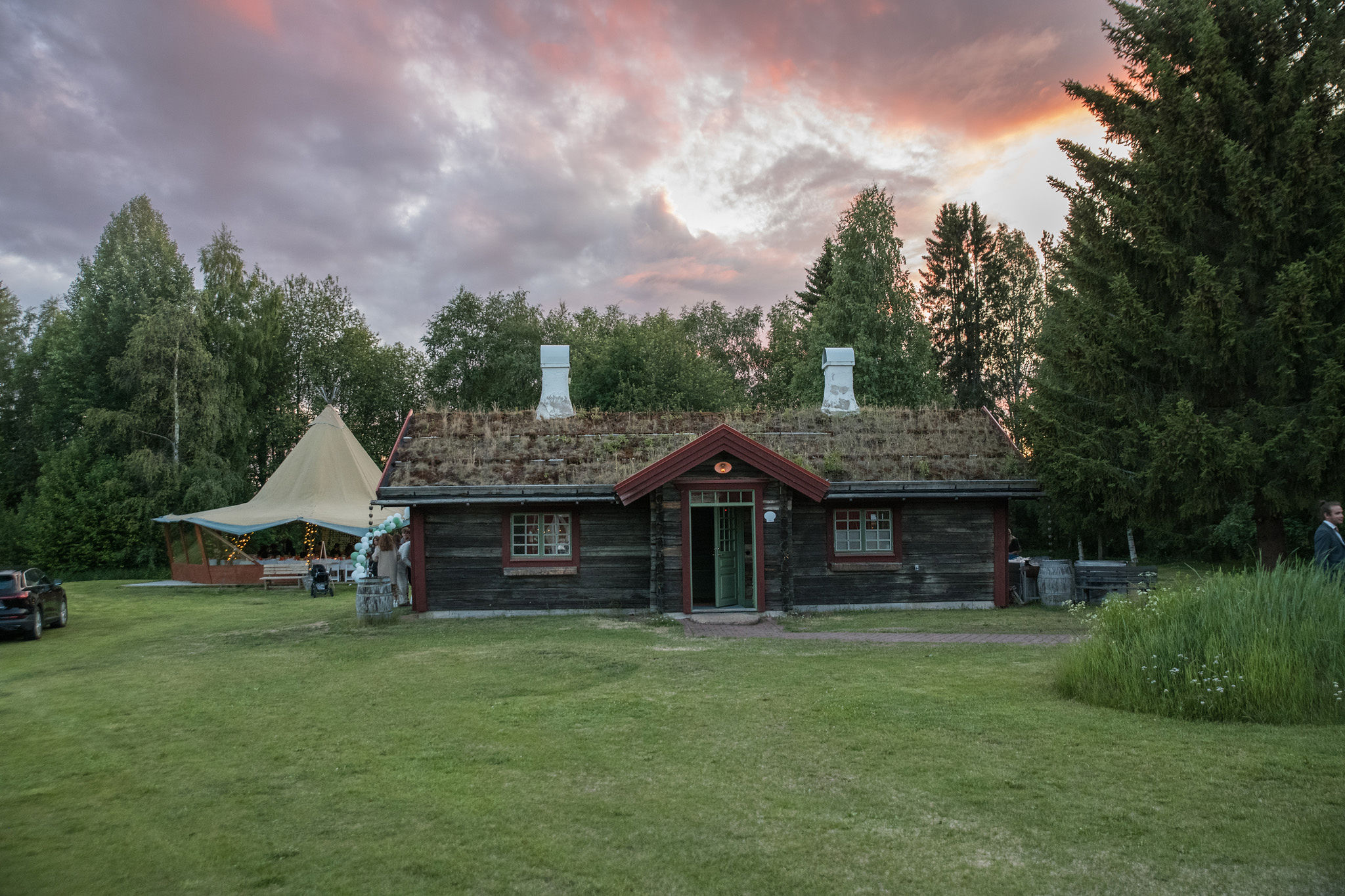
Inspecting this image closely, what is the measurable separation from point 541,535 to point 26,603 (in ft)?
32.2

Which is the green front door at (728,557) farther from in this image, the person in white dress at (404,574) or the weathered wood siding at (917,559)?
the person in white dress at (404,574)

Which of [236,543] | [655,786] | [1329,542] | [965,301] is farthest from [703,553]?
[965,301]

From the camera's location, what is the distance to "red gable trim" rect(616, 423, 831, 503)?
55.3 feet

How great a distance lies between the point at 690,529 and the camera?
59.2 ft

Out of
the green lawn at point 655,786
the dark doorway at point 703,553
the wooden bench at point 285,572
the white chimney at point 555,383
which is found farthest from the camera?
the wooden bench at point 285,572

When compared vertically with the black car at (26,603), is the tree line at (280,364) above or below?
above

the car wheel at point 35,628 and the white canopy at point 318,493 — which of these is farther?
the white canopy at point 318,493

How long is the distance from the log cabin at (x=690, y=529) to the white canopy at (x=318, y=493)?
12.8 meters

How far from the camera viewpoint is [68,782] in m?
6.96

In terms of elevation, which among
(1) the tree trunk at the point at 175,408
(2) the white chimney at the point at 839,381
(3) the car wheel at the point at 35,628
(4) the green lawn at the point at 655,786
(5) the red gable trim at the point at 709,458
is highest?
(1) the tree trunk at the point at 175,408

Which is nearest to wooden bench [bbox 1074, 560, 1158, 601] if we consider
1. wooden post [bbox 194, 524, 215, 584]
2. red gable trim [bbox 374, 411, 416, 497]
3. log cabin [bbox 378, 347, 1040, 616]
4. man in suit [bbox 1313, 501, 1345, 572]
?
log cabin [bbox 378, 347, 1040, 616]

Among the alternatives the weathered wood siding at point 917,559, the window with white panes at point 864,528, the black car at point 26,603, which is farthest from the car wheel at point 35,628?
the window with white panes at point 864,528

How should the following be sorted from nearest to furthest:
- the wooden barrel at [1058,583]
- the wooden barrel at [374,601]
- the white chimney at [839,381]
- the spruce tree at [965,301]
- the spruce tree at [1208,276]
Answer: the spruce tree at [1208,276], the wooden barrel at [374,601], the wooden barrel at [1058,583], the white chimney at [839,381], the spruce tree at [965,301]

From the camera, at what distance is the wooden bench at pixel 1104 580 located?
60.4 feet
